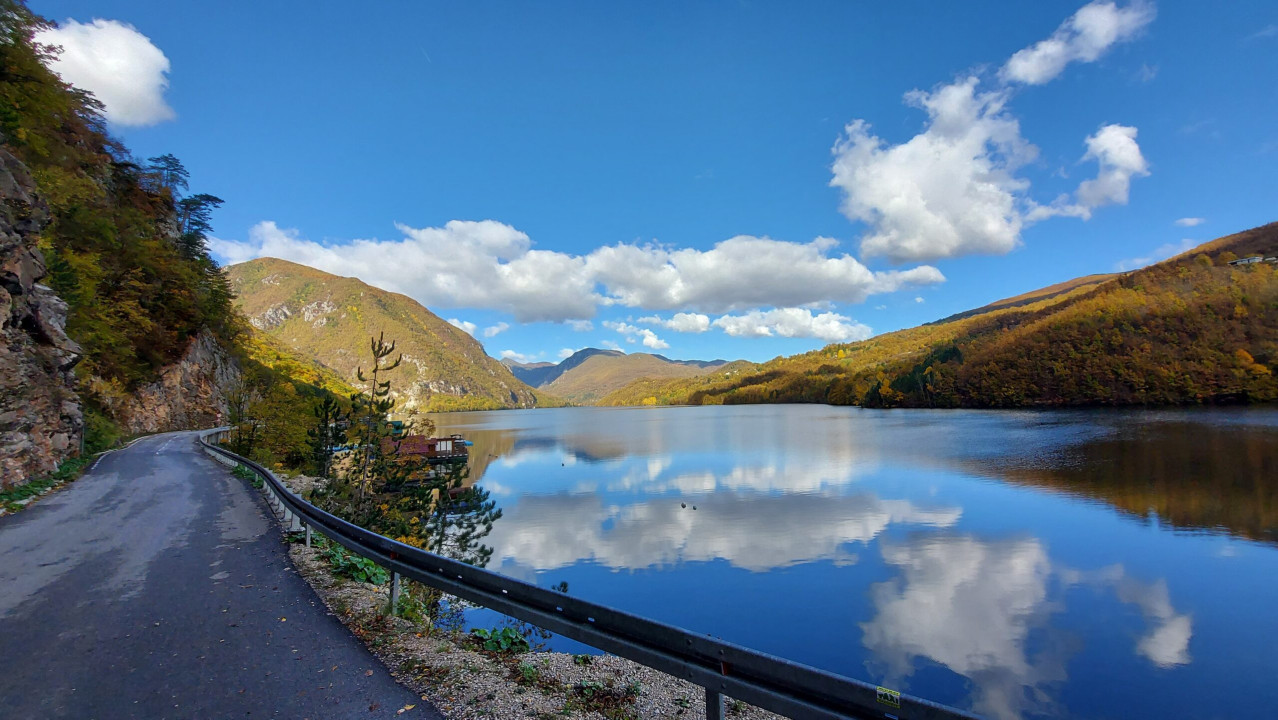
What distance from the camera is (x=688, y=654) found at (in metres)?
3.84

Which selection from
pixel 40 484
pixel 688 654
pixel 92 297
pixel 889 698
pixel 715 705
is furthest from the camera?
pixel 92 297

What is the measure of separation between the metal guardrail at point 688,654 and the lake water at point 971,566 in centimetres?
715

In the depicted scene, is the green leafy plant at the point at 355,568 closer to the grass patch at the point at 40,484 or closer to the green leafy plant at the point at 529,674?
the green leafy plant at the point at 529,674

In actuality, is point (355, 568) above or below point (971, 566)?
above

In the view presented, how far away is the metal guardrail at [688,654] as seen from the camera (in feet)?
9.51

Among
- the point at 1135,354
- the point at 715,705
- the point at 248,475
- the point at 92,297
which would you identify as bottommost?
the point at 248,475

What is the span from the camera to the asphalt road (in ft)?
14.1

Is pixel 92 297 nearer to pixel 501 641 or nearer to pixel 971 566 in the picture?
pixel 501 641

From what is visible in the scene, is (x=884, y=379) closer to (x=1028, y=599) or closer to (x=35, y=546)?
(x=1028, y=599)

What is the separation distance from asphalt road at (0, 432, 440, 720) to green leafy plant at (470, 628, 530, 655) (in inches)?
57.4

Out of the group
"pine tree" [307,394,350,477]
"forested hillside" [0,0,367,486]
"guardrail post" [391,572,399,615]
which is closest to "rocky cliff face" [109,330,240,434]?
"forested hillside" [0,0,367,486]

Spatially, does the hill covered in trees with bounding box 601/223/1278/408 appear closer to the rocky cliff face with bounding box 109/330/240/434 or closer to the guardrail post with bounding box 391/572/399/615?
the guardrail post with bounding box 391/572/399/615

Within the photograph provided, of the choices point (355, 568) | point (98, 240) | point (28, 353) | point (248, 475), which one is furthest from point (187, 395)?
point (355, 568)

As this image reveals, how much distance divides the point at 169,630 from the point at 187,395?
48.9 m
